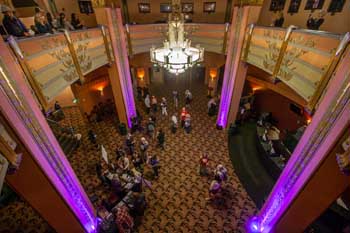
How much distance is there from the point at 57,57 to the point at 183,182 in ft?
19.3

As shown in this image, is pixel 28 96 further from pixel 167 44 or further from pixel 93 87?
pixel 93 87

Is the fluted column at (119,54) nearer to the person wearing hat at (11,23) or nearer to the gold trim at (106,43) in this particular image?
the gold trim at (106,43)

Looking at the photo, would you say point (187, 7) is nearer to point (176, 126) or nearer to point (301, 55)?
point (176, 126)

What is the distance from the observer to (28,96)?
10.5 ft

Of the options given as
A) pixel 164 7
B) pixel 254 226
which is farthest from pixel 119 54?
pixel 254 226

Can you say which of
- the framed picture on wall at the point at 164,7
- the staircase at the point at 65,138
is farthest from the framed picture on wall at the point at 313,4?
the staircase at the point at 65,138

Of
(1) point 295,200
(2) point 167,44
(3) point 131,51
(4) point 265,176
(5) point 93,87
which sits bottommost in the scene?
(4) point 265,176

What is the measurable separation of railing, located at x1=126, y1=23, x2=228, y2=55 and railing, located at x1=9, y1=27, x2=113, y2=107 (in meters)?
2.25

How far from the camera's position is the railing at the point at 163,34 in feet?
28.5

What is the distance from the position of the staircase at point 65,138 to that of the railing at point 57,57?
14.3ft

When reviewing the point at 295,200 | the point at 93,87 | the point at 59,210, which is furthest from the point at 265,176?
the point at 93,87

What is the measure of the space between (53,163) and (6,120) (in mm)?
1395

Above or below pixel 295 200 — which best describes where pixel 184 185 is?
below

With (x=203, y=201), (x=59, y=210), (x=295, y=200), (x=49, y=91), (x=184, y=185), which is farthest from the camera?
(x=184, y=185)
